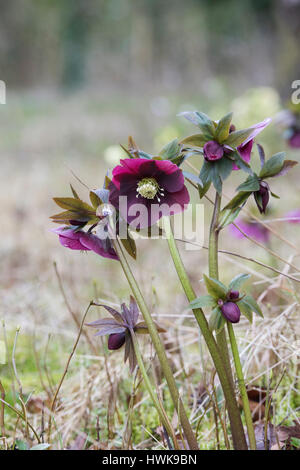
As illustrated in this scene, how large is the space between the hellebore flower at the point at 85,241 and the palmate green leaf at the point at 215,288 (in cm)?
11

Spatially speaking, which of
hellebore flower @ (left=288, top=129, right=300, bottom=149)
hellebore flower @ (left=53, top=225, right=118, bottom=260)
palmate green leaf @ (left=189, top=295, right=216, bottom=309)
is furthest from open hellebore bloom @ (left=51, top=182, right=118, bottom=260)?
hellebore flower @ (left=288, top=129, right=300, bottom=149)

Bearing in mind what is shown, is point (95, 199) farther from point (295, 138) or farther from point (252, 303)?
point (295, 138)

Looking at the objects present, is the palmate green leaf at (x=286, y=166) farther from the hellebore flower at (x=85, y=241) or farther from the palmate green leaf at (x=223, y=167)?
the hellebore flower at (x=85, y=241)

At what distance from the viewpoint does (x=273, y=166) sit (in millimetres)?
530

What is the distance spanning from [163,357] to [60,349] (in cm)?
66

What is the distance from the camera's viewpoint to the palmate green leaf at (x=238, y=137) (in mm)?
509

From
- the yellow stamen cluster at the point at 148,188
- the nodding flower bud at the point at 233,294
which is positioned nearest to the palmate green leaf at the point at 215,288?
the nodding flower bud at the point at 233,294

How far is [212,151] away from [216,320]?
0.59ft

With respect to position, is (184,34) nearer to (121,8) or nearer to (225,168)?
(121,8)

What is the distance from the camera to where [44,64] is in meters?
11.7

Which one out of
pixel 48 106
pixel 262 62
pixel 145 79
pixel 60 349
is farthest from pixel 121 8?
pixel 60 349

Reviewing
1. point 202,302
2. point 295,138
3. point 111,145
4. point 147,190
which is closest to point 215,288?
point 202,302

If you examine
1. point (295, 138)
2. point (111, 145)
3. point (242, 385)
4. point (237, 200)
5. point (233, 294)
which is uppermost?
point (111, 145)
